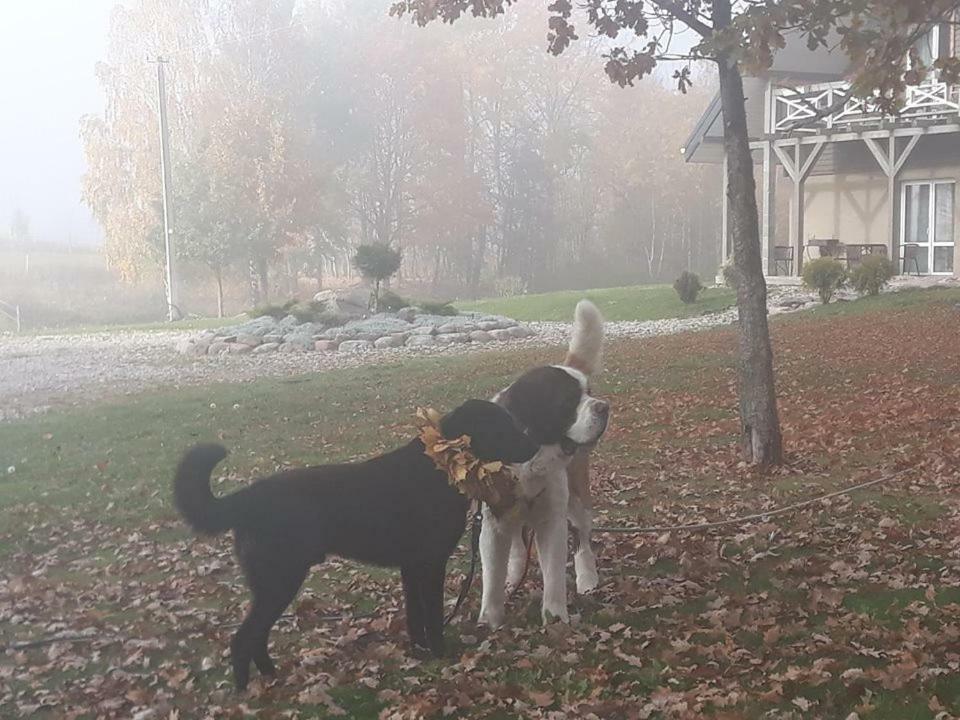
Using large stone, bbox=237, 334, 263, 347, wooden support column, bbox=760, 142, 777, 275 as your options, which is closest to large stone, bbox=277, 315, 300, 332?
large stone, bbox=237, 334, 263, 347

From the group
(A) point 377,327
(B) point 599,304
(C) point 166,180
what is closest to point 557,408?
(B) point 599,304

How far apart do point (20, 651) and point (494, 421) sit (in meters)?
1.95

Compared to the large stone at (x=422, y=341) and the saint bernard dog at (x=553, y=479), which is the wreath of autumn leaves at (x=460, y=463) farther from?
the large stone at (x=422, y=341)

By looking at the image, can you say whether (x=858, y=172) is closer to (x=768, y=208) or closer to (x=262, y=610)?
(x=768, y=208)

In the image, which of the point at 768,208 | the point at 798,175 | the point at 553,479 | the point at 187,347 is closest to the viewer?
the point at 553,479

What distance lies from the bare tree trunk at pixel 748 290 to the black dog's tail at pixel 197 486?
369 cm

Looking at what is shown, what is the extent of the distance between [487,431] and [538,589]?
3.59ft

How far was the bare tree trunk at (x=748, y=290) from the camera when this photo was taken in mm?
5570

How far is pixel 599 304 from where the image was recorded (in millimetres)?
8852

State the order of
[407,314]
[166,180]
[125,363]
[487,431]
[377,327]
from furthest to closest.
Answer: [377,327], [407,314], [166,180], [125,363], [487,431]

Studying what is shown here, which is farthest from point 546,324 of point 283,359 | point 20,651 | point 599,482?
point 20,651

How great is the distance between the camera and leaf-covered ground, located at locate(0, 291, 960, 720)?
2.98m

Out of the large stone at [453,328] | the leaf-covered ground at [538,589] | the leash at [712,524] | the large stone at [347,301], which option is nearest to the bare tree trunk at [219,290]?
the leaf-covered ground at [538,589]

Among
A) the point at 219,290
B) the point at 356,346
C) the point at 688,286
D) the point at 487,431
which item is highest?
the point at 219,290
